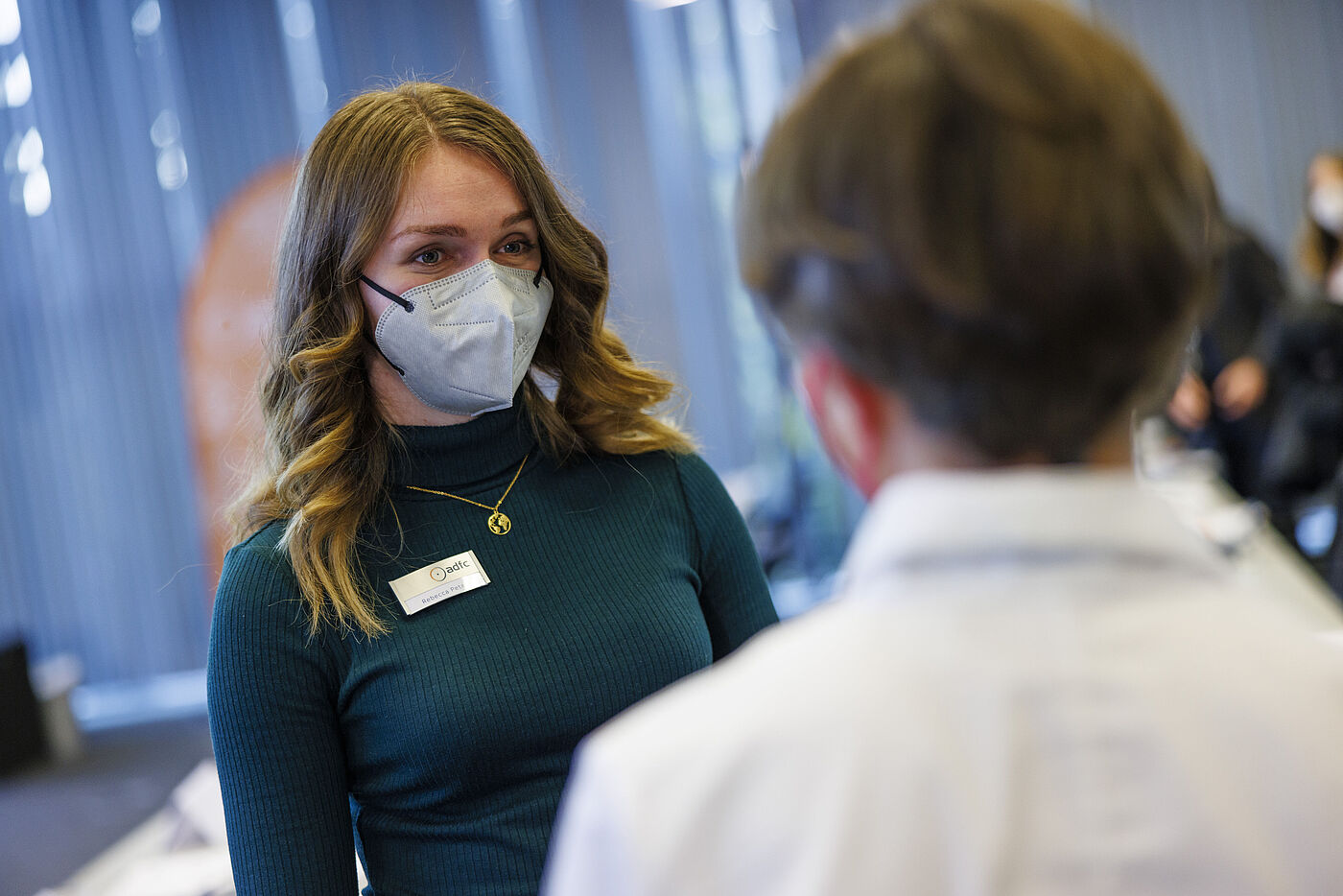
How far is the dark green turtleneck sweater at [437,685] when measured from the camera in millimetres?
1214

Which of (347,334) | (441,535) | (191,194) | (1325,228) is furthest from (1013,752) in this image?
(191,194)

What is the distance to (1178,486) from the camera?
11.5 ft

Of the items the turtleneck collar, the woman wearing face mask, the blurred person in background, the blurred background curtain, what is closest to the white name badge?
the woman wearing face mask

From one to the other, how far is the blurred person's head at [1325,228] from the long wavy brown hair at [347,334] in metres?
3.96

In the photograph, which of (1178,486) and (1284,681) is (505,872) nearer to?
(1284,681)

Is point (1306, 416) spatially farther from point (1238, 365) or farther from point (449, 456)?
point (449, 456)

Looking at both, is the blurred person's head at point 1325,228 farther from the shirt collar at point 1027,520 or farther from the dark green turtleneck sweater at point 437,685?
the shirt collar at point 1027,520

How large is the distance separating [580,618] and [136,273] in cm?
470

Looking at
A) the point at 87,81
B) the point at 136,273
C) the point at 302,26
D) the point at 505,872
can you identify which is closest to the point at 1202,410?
the point at 505,872

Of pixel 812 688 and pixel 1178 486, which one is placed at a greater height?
pixel 812 688

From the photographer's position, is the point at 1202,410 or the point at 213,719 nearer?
the point at 213,719

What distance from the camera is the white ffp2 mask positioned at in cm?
138

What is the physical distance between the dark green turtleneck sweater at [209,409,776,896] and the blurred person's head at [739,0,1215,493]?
2.58 feet

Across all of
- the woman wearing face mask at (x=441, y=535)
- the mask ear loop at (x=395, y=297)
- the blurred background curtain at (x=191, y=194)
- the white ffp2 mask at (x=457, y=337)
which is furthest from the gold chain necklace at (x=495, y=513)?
the blurred background curtain at (x=191, y=194)
